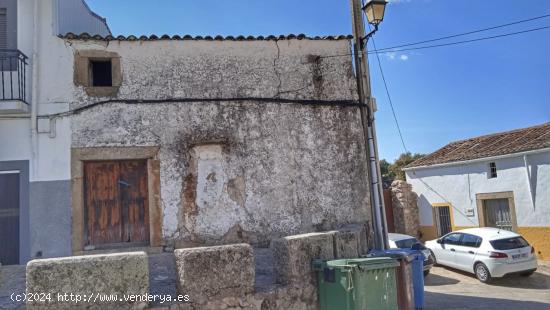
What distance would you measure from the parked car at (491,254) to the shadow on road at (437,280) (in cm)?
62

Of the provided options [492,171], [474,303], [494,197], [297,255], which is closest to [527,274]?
[494,197]

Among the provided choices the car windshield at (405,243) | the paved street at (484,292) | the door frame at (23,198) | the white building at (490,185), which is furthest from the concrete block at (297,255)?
the white building at (490,185)

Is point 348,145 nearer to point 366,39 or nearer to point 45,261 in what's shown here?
point 366,39

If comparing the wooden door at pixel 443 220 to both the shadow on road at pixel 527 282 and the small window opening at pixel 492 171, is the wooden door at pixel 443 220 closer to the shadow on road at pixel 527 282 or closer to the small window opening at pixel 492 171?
the small window opening at pixel 492 171

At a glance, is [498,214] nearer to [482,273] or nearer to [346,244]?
[482,273]

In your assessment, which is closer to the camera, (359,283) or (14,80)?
(359,283)

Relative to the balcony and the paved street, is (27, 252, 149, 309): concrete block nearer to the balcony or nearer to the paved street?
the balcony

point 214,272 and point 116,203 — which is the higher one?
point 116,203

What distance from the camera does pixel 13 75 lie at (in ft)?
23.1

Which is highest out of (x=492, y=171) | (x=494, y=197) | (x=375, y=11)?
(x=375, y=11)

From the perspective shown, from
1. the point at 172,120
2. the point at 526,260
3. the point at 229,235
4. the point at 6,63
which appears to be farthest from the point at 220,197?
the point at 526,260

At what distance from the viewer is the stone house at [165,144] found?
22.8 ft

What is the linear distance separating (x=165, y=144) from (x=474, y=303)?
22.1 feet

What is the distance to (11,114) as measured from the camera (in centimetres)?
689
